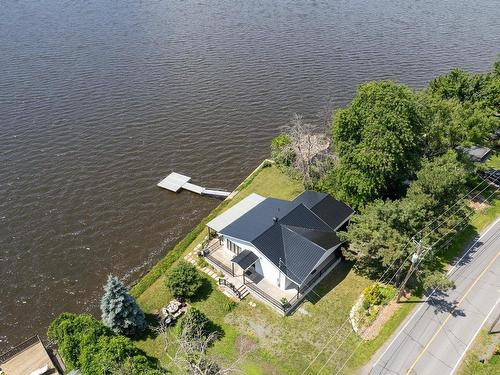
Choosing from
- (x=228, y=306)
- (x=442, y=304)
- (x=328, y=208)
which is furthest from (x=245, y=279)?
(x=442, y=304)

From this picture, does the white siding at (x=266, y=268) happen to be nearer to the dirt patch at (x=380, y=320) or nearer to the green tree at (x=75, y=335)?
the dirt patch at (x=380, y=320)

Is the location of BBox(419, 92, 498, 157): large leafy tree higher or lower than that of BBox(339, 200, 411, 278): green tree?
higher

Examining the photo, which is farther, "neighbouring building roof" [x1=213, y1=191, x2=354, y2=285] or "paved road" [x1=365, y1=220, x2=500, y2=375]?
"neighbouring building roof" [x1=213, y1=191, x2=354, y2=285]

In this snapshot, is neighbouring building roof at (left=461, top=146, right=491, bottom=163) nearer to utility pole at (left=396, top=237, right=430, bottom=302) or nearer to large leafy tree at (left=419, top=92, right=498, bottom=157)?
large leafy tree at (left=419, top=92, right=498, bottom=157)

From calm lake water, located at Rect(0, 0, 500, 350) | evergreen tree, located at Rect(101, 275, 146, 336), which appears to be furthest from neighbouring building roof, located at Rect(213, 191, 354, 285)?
calm lake water, located at Rect(0, 0, 500, 350)

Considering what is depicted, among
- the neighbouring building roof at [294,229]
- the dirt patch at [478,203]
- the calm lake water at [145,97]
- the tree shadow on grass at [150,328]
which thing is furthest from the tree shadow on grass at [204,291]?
the dirt patch at [478,203]

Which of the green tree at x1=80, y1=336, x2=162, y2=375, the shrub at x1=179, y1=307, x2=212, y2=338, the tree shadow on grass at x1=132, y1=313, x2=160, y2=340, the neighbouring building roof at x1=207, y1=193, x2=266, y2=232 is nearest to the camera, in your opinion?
the green tree at x1=80, y1=336, x2=162, y2=375

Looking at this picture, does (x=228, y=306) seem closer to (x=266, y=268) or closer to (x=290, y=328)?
(x=266, y=268)
